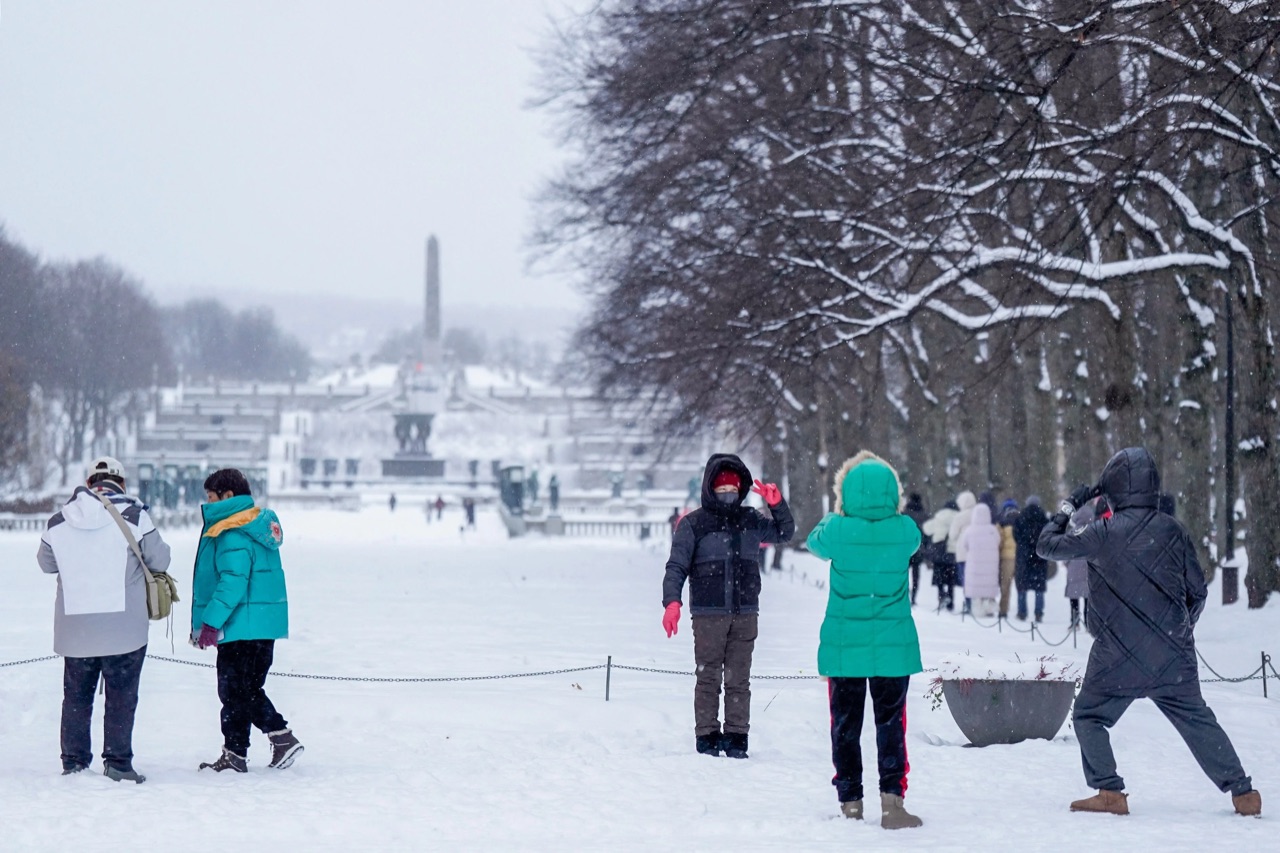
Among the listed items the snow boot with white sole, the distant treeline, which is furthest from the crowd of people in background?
the distant treeline

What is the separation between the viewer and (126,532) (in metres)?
8.45

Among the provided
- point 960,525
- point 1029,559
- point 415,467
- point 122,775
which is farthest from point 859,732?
point 415,467

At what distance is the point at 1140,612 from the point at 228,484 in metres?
4.29

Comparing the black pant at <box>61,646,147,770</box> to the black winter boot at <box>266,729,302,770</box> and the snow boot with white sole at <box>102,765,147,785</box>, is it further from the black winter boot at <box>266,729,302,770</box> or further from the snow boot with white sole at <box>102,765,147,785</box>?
the black winter boot at <box>266,729,302,770</box>

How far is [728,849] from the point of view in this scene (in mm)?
6816

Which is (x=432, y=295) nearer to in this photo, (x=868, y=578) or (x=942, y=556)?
(x=942, y=556)

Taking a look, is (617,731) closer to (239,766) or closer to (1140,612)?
(239,766)

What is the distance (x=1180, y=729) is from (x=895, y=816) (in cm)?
124

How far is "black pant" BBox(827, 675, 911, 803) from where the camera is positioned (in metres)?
7.28

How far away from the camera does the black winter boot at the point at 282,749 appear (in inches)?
340

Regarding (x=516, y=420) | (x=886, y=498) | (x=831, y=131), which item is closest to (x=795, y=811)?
(x=886, y=498)

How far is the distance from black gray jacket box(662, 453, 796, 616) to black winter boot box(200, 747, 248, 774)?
223cm

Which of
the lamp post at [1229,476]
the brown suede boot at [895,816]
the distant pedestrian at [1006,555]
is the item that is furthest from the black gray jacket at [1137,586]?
the distant pedestrian at [1006,555]

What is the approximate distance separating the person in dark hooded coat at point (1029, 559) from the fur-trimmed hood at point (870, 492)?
1170 centimetres
